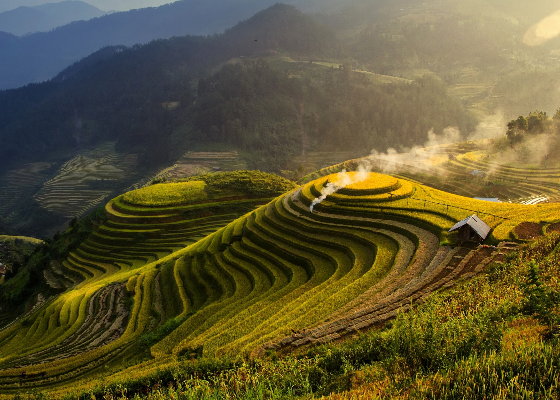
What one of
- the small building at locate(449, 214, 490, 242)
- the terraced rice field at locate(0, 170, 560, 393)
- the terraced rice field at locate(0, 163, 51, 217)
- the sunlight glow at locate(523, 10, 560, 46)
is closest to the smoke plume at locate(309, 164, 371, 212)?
the terraced rice field at locate(0, 170, 560, 393)

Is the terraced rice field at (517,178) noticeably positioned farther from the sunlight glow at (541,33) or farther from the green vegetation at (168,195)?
the sunlight glow at (541,33)

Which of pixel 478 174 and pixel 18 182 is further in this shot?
pixel 18 182

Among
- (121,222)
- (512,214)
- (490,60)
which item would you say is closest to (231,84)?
(121,222)

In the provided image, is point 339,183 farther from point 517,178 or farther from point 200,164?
point 200,164

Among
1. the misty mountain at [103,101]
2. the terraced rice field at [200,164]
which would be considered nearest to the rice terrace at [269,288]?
the terraced rice field at [200,164]

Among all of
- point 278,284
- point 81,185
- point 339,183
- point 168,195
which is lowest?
→ point 81,185

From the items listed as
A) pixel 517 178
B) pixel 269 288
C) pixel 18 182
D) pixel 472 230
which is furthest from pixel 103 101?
pixel 472 230

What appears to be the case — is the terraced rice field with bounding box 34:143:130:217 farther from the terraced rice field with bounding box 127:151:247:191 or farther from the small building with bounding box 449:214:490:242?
the small building with bounding box 449:214:490:242
